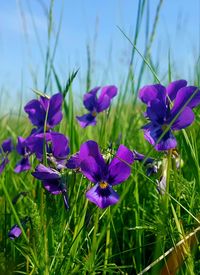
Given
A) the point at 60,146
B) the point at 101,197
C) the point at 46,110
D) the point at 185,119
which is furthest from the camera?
the point at 46,110

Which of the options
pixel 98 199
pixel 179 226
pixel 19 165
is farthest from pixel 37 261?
pixel 19 165

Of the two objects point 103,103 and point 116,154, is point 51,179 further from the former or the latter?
point 103,103

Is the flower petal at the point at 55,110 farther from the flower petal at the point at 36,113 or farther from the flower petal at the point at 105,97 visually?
the flower petal at the point at 105,97

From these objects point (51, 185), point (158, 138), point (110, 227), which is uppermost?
point (158, 138)

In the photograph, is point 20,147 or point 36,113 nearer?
point 36,113

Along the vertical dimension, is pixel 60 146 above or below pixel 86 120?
above

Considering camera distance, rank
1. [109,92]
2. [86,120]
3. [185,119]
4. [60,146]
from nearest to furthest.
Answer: [185,119] → [60,146] → [109,92] → [86,120]

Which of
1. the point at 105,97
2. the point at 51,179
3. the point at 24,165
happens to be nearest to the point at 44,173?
the point at 51,179

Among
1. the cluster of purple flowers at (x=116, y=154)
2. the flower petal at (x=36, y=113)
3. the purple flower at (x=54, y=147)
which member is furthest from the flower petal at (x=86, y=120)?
the purple flower at (x=54, y=147)
